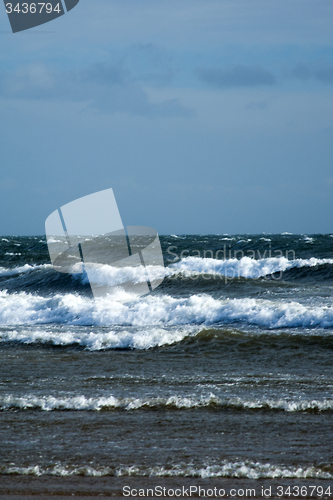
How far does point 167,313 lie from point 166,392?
6456mm

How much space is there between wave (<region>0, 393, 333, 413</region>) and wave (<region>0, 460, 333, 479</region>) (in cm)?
156

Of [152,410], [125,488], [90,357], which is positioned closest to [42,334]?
[90,357]

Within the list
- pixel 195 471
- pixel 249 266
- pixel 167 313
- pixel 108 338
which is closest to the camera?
pixel 195 471

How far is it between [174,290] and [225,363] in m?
9.19

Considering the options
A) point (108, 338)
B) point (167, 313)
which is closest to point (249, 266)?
point (167, 313)

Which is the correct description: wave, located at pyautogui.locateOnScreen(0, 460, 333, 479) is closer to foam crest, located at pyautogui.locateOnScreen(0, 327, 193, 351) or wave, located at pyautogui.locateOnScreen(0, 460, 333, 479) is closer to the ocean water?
the ocean water

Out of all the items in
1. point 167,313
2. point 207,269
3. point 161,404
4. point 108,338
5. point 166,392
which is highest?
point 161,404

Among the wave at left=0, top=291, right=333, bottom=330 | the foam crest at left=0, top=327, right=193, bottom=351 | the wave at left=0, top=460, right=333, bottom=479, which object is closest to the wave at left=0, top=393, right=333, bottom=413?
the wave at left=0, top=460, right=333, bottom=479

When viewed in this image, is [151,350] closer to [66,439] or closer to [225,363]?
[225,363]

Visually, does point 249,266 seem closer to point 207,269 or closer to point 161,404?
point 207,269

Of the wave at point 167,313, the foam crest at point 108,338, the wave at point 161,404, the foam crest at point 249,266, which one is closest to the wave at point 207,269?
the foam crest at point 249,266

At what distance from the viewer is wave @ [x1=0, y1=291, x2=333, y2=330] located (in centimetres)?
1147

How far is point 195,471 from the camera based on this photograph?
159 inches

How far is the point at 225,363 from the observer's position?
831cm
